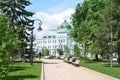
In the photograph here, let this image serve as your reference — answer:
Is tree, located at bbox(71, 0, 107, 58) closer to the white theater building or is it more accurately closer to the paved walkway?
the paved walkway

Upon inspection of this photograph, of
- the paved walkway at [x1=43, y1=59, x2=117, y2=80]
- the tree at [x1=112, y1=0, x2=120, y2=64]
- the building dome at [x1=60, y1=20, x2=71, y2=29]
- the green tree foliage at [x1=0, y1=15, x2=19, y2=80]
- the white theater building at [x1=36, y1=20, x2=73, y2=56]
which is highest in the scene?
the building dome at [x1=60, y1=20, x2=71, y2=29]

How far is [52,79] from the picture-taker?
82.3 ft

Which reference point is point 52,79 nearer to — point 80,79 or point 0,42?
point 80,79

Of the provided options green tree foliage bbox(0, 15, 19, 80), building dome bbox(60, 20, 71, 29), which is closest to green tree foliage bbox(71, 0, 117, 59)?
green tree foliage bbox(0, 15, 19, 80)

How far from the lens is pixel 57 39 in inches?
7126

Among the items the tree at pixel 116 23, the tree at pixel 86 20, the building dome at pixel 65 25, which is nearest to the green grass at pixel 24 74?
the tree at pixel 116 23

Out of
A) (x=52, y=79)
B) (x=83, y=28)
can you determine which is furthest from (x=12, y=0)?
(x=52, y=79)

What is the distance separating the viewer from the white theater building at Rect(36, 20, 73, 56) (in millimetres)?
171125

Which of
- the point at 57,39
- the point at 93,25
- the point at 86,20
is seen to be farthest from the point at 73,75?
the point at 57,39

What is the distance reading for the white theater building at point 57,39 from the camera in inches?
6737

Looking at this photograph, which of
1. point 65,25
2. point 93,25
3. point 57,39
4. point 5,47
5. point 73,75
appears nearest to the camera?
point 5,47

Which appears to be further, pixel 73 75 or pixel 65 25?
pixel 65 25

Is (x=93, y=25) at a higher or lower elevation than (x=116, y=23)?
higher

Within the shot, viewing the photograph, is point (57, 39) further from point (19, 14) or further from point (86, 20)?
point (19, 14)
